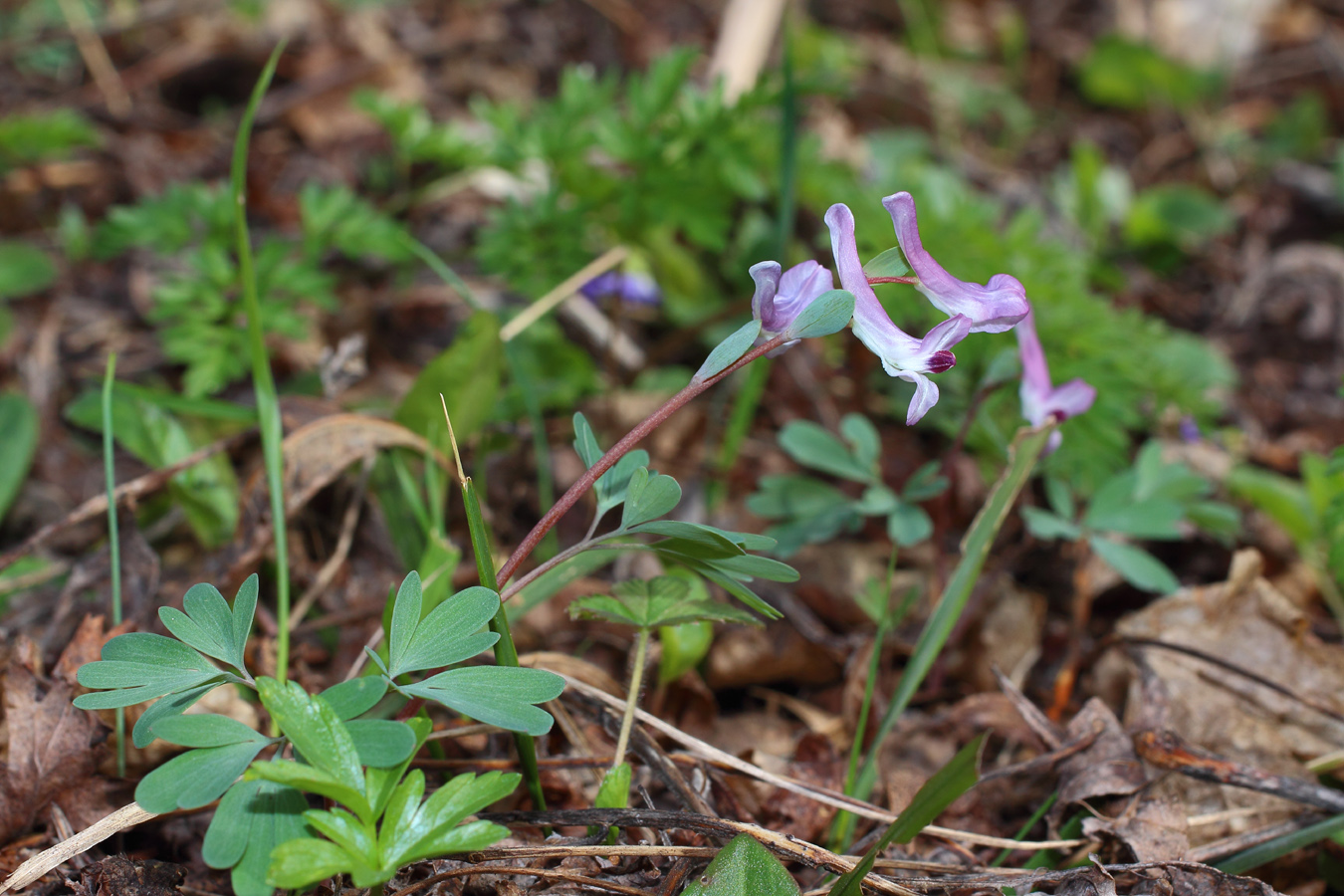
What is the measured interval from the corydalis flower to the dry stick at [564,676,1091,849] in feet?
2.43

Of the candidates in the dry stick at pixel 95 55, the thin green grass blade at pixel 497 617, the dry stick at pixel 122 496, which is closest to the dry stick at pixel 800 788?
the thin green grass blade at pixel 497 617

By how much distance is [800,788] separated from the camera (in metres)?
1.54

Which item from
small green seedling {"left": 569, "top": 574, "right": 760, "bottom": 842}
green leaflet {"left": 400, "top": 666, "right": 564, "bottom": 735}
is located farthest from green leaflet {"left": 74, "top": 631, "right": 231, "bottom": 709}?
small green seedling {"left": 569, "top": 574, "right": 760, "bottom": 842}

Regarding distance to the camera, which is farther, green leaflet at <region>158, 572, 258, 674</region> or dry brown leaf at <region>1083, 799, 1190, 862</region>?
dry brown leaf at <region>1083, 799, 1190, 862</region>

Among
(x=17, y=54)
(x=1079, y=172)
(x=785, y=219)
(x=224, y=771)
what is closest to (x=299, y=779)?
(x=224, y=771)

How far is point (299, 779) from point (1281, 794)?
1.68 metres

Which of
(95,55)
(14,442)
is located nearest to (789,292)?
(14,442)

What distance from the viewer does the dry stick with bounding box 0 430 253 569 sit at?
1.85m

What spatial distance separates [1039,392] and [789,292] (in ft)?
2.62

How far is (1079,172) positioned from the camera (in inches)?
148

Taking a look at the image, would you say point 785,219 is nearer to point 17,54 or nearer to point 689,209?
point 689,209

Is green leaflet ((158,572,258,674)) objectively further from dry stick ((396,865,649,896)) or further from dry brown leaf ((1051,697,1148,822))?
dry brown leaf ((1051,697,1148,822))

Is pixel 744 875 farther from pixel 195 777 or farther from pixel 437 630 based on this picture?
pixel 195 777

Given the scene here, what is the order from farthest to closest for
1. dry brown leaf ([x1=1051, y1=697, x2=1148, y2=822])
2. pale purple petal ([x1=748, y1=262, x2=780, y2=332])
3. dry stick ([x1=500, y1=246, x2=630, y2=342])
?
dry stick ([x1=500, y1=246, x2=630, y2=342]) < dry brown leaf ([x1=1051, y1=697, x2=1148, y2=822]) < pale purple petal ([x1=748, y1=262, x2=780, y2=332])
